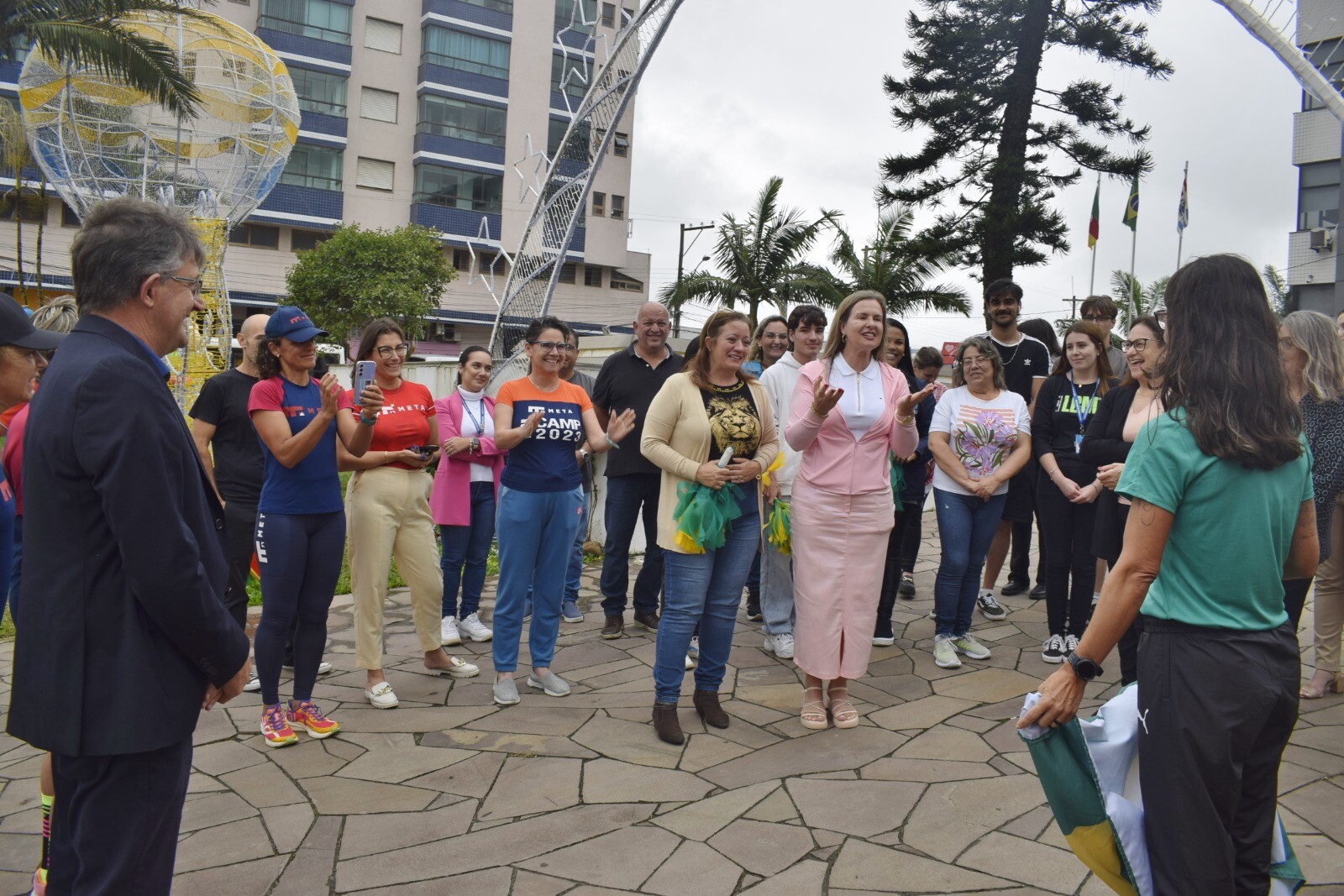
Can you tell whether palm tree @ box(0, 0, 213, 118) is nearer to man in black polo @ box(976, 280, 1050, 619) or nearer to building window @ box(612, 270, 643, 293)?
man in black polo @ box(976, 280, 1050, 619)

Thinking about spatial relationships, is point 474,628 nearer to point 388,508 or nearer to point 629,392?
point 388,508

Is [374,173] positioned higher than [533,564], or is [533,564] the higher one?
[374,173]

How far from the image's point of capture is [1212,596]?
2.16m

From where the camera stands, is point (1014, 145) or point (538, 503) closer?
point (538, 503)

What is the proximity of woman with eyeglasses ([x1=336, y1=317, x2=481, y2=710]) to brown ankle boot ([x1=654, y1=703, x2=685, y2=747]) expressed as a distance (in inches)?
53.8

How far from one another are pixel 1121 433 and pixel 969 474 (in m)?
0.86

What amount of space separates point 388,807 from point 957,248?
16.1 meters

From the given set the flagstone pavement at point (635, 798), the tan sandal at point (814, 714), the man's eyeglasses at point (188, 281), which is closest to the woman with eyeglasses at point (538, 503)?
the flagstone pavement at point (635, 798)

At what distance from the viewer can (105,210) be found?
88.9 inches

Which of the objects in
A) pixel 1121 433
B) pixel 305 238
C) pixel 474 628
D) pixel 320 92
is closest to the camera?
pixel 1121 433

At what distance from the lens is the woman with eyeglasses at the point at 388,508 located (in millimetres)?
4836

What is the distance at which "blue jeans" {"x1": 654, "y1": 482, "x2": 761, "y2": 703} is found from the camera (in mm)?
4379

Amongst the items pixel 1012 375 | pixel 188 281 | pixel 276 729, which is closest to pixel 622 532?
pixel 276 729

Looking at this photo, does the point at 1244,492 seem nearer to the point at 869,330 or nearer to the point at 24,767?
the point at 869,330
